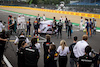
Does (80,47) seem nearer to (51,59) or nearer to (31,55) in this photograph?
(51,59)

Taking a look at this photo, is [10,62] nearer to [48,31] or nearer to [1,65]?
[1,65]

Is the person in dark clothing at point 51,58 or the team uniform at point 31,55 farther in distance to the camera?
the team uniform at point 31,55

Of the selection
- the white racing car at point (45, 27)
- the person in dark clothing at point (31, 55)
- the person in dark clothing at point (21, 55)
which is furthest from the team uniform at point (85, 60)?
the white racing car at point (45, 27)

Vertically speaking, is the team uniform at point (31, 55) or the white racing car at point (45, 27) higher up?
the team uniform at point (31, 55)

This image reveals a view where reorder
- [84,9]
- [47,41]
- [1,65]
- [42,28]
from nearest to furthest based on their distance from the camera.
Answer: [47,41] → [1,65] → [42,28] → [84,9]

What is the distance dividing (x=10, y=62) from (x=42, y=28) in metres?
8.26

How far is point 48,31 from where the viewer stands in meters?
16.9

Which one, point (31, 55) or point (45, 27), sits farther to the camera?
point (45, 27)

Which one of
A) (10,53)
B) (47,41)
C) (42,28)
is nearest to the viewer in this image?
(47,41)

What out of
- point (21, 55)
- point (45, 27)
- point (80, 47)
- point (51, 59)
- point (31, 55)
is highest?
point (80, 47)

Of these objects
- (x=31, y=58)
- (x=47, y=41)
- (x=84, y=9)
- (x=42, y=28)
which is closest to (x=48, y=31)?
(x=42, y=28)

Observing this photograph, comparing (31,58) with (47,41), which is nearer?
(31,58)

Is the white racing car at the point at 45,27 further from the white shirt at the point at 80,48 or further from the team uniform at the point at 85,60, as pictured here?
the team uniform at the point at 85,60

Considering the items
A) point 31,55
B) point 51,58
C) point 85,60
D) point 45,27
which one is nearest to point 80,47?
point 85,60
